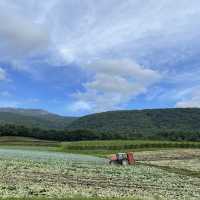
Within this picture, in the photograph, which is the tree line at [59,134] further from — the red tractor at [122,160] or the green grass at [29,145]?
the red tractor at [122,160]

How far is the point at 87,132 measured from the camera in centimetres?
17788

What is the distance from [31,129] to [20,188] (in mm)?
147343

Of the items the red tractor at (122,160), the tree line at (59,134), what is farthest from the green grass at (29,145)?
the red tractor at (122,160)

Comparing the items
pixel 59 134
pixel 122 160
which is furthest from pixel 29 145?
Result: pixel 122 160

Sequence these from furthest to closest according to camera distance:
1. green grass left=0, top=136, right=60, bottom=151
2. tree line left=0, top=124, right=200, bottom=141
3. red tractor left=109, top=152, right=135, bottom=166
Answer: tree line left=0, top=124, right=200, bottom=141 < green grass left=0, top=136, right=60, bottom=151 < red tractor left=109, top=152, right=135, bottom=166

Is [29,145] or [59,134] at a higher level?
[59,134]

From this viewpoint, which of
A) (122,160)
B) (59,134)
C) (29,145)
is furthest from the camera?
(59,134)

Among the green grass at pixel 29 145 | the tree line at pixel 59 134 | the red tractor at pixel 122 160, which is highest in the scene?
the tree line at pixel 59 134

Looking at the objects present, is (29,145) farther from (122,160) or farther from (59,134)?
(122,160)

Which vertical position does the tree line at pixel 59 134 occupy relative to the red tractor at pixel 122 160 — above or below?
above

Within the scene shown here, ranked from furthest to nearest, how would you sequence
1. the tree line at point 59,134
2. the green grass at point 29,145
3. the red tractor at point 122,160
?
the tree line at point 59,134
the green grass at point 29,145
the red tractor at point 122,160

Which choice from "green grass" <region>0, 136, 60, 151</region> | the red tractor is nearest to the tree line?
"green grass" <region>0, 136, 60, 151</region>

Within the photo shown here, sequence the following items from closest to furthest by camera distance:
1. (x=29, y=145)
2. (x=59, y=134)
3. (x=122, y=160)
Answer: (x=122, y=160)
(x=29, y=145)
(x=59, y=134)

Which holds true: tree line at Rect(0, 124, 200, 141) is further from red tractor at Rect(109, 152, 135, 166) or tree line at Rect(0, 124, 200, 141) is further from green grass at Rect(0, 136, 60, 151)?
red tractor at Rect(109, 152, 135, 166)
